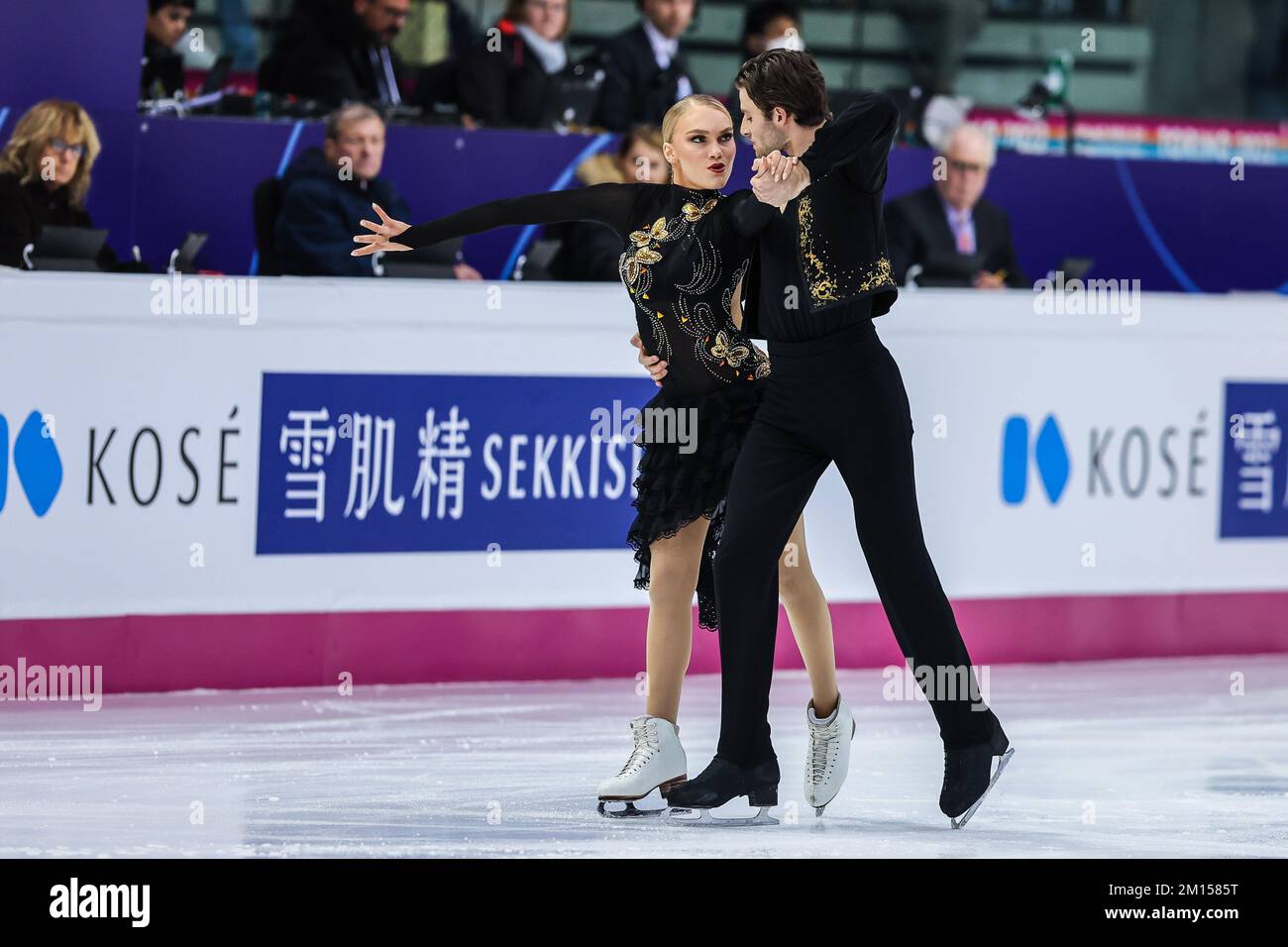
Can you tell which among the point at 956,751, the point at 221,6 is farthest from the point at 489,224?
the point at 221,6

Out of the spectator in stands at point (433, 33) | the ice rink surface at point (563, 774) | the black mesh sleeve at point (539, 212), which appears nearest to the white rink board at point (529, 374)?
the ice rink surface at point (563, 774)

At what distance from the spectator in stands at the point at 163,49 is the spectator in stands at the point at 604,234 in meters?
1.67

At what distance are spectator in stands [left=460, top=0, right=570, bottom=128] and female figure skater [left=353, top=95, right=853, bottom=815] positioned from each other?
4.01 m

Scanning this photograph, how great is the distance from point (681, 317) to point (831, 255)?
0.42 meters

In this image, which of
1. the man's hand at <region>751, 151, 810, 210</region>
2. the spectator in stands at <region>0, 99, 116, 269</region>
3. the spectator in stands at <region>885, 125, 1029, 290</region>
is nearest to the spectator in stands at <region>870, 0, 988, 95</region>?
the spectator in stands at <region>885, 125, 1029, 290</region>

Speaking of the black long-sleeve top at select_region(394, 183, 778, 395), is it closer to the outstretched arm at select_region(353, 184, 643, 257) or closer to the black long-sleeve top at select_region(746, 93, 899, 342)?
the outstretched arm at select_region(353, 184, 643, 257)

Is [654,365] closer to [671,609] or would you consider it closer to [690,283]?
[690,283]

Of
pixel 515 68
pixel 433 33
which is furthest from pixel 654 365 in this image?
pixel 433 33

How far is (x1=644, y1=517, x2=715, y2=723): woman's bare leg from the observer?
417 cm

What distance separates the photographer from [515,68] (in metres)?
8.19

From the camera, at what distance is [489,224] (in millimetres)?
4016

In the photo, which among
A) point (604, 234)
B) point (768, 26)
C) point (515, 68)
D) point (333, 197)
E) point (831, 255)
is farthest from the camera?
point (768, 26)

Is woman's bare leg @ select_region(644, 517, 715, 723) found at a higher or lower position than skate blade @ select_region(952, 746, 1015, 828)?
higher

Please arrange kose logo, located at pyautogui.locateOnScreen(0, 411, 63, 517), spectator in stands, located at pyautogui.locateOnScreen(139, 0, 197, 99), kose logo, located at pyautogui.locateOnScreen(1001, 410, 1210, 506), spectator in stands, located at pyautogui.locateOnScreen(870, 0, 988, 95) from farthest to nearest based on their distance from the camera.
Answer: spectator in stands, located at pyautogui.locateOnScreen(870, 0, 988, 95), spectator in stands, located at pyautogui.locateOnScreen(139, 0, 197, 99), kose logo, located at pyautogui.locateOnScreen(1001, 410, 1210, 506), kose logo, located at pyautogui.locateOnScreen(0, 411, 63, 517)
